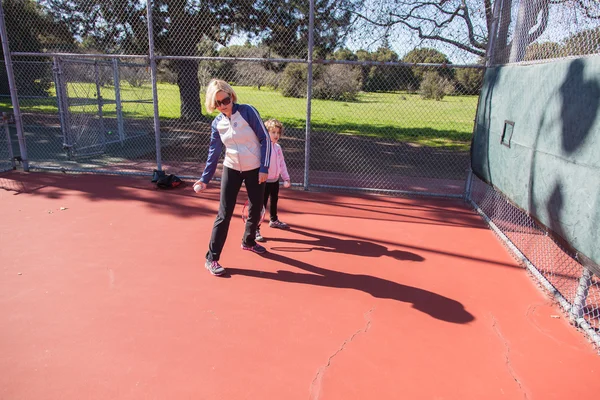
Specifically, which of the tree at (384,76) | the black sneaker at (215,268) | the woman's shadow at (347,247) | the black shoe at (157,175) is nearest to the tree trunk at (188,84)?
the tree at (384,76)

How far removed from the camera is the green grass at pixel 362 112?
14.9 meters

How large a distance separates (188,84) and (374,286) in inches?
489

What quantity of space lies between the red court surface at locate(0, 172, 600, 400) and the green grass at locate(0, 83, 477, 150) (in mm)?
8396

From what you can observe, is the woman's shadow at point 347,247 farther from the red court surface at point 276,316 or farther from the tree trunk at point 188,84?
the tree trunk at point 188,84

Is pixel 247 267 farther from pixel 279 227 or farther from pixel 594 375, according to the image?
pixel 594 375

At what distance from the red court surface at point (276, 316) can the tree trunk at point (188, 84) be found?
9522 mm

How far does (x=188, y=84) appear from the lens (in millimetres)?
14477

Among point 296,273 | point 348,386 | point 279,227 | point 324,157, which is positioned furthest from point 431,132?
point 348,386

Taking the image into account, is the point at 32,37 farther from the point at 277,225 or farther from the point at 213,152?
the point at 213,152

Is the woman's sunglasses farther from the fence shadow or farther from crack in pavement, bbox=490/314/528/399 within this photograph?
crack in pavement, bbox=490/314/528/399

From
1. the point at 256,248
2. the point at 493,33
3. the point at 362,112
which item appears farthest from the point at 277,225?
the point at 362,112

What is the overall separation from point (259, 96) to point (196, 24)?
32.8 ft

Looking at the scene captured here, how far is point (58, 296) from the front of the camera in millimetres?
3713

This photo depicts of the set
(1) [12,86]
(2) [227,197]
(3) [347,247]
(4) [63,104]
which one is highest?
(1) [12,86]
